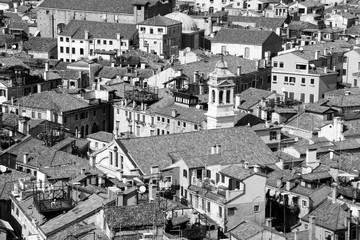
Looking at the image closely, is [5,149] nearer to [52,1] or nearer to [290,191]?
[290,191]

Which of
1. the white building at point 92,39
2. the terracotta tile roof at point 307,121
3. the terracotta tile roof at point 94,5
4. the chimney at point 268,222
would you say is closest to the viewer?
the chimney at point 268,222

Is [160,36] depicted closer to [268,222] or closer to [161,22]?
[161,22]

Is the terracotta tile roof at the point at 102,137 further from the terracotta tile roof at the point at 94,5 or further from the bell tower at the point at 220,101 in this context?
the terracotta tile roof at the point at 94,5

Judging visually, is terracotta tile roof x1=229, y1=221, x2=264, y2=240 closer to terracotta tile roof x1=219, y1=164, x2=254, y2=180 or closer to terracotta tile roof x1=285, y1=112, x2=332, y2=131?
terracotta tile roof x1=219, y1=164, x2=254, y2=180

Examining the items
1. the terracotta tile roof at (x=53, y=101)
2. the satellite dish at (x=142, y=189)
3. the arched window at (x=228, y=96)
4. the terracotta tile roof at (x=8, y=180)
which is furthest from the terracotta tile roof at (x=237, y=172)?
the terracotta tile roof at (x=53, y=101)

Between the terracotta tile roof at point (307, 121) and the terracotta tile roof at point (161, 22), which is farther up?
the terracotta tile roof at point (307, 121)

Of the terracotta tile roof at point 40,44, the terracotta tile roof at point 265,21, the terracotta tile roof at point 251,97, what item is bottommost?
the terracotta tile roof at point 40,44

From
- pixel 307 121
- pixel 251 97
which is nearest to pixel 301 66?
pixel 251 97
